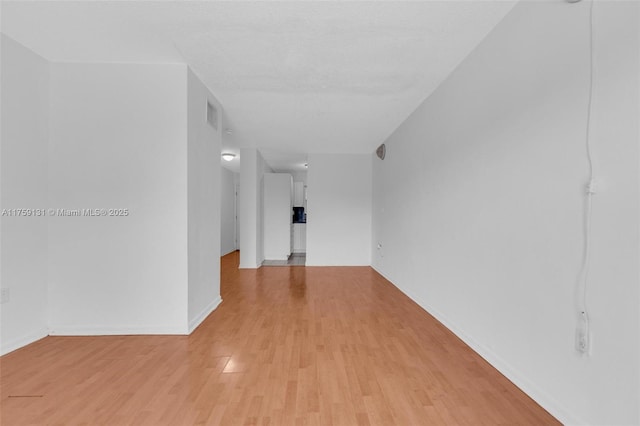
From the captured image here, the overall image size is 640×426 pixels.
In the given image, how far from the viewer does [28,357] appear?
2.35 m

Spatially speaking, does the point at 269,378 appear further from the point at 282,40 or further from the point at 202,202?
the point at 282,40

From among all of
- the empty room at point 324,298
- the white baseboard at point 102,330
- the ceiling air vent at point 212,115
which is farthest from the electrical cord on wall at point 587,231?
the ceiling air vent at point 212,115

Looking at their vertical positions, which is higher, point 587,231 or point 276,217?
point 587,231

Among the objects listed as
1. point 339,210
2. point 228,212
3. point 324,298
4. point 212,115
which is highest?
point 212,115

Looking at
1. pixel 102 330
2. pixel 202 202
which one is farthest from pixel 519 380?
pixel 102 330

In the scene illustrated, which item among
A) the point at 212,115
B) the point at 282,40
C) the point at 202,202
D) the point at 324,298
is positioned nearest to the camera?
the point at 282,40

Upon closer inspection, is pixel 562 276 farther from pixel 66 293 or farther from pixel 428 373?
pixel 66 293

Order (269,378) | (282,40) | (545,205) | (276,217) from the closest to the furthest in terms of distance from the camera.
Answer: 1. (545,205)
2. (269,378)
3. (282,40)
4. (276,217)

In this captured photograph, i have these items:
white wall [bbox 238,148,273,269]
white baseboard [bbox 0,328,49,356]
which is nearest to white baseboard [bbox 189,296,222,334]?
white baseboard [bbox 0,328,49,356]

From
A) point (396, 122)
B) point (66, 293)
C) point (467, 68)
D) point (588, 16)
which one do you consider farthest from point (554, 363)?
point (66, 293)

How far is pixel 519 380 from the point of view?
1.91 meters

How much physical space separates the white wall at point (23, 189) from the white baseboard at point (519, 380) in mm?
3968

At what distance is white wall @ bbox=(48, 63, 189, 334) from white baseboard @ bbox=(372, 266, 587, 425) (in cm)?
266

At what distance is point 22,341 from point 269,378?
7.68ft
